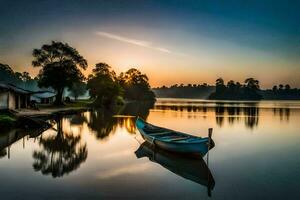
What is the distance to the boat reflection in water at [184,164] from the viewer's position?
48.0 ft

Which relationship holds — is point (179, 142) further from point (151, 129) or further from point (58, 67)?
point (58, 67)

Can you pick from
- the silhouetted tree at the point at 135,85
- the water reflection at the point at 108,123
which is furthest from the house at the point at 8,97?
the silhouetted tree at the point at 135,85

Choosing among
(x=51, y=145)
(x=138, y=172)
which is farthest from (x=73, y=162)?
(x=51, y=145)

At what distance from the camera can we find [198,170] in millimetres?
16219

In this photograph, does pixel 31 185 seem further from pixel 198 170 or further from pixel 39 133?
pixel 39 133

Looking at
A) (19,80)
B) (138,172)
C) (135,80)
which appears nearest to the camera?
(138,172)

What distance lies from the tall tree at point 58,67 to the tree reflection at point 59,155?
1706 inches

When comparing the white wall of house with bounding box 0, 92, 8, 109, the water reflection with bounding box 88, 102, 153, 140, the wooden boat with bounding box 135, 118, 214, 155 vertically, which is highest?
the white wall of house with bounding box 0, 92, 8, 109

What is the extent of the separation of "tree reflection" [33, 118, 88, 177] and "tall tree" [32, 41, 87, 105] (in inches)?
1706

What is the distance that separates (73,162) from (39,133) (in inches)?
524

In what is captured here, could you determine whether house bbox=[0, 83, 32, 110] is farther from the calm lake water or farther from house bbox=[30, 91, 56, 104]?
house bbox=[30, 91, 56, 104]

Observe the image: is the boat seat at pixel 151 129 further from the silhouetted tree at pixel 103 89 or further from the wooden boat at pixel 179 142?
the silhouetted tree at pixel 103 89

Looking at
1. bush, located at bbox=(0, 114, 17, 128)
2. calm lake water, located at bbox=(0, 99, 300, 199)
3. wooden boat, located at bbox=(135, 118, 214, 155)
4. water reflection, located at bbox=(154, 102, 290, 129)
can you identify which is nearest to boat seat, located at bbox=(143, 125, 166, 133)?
wooden boat, located at bbox=(135, 118, 214, 155)

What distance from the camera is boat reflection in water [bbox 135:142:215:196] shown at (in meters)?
14.6
